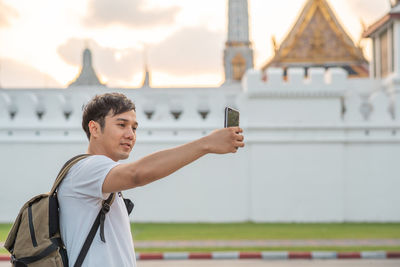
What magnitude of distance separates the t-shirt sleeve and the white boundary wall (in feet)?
34.4

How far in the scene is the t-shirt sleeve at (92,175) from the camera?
2014mm

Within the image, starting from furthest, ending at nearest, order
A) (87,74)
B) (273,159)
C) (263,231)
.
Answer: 1. (87,74)
2. (273,159)
3. (263,231)

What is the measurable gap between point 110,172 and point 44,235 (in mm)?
348

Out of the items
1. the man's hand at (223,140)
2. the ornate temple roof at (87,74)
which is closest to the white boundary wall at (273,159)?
the man's hand at (223,140)

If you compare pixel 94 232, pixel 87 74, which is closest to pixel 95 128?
pixel 94 232

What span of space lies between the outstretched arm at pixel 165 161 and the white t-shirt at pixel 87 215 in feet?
0.36

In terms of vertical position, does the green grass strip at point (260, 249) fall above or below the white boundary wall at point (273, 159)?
below

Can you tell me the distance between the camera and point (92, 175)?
6.66ft

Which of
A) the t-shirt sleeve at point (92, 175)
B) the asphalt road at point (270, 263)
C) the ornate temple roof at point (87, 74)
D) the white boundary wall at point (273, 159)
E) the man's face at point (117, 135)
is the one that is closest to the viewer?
the t-shirt sleeve at point (92, 175)

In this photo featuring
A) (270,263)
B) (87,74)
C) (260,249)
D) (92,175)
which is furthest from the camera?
(87,74)

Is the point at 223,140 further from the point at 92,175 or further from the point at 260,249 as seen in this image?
the point at 260,249

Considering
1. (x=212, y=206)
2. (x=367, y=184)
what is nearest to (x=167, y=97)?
(x=212, y=206)

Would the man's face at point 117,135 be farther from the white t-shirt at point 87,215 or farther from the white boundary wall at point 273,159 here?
the white boundary wall at point 273,159

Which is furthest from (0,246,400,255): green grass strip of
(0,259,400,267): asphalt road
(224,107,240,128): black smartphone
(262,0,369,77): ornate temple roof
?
(262,0,369,77): ornate temple roof
